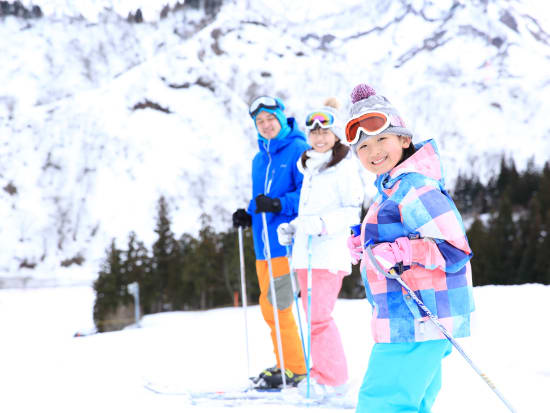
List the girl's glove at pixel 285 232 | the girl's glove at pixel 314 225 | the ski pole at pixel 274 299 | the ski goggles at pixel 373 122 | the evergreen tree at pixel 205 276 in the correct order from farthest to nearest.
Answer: the evergreen tree at pixel 205 276 < the ski pole at pixel 274 299 < the girl's glove at pixel 285 232 < the girl's glove at pixel 314 225 < the ski goggles at pixel 373 122

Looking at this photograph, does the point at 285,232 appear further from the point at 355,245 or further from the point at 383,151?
the point at 383,151

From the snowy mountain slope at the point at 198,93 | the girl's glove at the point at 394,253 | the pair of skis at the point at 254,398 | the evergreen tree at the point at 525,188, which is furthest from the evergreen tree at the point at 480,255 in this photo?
the girl's glove at the point at 394,253

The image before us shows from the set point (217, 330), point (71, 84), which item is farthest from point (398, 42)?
point (217, 330)

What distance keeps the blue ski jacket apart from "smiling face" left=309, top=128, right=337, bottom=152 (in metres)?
0.24

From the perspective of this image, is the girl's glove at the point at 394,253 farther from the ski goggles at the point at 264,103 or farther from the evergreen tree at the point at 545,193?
the evergreen tree at the point at 545,193

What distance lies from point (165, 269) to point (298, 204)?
102ft

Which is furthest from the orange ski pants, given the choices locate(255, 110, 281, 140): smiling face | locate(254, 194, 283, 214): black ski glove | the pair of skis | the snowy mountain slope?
the snowy mountain slope

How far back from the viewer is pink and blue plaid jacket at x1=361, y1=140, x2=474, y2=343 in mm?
1145

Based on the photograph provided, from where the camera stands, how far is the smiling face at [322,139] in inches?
94.1

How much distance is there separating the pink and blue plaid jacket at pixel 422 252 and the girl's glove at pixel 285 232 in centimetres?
114

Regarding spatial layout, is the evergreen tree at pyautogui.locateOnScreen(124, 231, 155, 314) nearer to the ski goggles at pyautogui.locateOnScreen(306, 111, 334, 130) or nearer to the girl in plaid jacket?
the ski goggles at pyautogui.locateOnScreen(306, 111, 334, 130)

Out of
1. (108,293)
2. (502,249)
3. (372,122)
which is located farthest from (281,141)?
(502,249)

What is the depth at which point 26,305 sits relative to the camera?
1419 inches

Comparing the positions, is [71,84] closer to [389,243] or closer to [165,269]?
[165,269]
